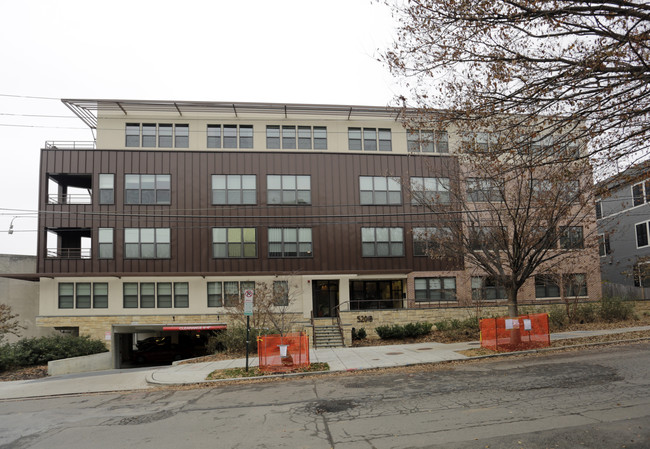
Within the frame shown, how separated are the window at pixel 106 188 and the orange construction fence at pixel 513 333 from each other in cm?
2151

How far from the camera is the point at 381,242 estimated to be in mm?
28094

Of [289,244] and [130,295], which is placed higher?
[289,244]

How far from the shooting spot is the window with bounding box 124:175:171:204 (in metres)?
27.1

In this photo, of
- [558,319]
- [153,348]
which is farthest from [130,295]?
[558,319]

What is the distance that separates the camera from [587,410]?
8227 mm

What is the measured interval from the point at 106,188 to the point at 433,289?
20.3 m

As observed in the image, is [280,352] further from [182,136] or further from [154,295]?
[182,136]

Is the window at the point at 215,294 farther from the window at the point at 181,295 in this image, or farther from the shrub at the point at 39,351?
the shrub at the point at 39,351

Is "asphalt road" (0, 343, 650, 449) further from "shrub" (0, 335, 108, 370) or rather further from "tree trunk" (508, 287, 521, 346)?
"shrub" (0, 335, 108, 370)

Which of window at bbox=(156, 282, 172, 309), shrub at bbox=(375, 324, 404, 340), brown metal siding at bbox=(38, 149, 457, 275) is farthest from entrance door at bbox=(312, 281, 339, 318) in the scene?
window at bbox=(156, 282, 172, 309)

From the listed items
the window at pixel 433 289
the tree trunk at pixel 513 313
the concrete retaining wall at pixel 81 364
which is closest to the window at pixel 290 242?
the window at pixel 433 289

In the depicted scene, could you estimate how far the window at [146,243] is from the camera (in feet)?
88.2

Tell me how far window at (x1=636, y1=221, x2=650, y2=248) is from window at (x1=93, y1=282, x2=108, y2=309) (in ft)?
118

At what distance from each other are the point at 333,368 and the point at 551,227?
8.95 meters
